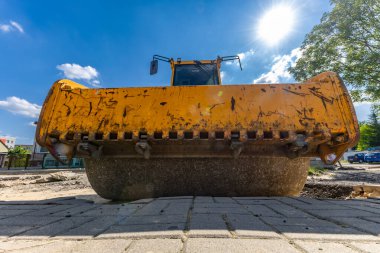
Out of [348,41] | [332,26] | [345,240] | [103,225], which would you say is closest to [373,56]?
[348,41]

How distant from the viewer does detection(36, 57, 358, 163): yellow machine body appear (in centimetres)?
214

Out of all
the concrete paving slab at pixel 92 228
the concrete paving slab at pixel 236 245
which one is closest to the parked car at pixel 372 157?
the concrete paving slab at pixel 236 245

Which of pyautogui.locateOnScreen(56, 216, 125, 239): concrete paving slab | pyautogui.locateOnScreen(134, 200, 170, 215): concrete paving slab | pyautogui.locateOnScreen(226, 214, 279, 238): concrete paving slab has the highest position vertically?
pyautogui.locateOnScreen(134, 200, 170, 215): concrete paving slab

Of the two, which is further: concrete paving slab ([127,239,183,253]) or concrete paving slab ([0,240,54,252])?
concrete paving slab ([0,240,54,252])

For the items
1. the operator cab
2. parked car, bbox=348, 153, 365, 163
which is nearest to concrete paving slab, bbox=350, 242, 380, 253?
the operator cab

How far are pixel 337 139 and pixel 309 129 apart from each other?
0.27 m

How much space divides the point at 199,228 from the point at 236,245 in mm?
309

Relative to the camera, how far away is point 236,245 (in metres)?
1.15

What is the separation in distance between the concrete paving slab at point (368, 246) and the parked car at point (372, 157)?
31.4 m

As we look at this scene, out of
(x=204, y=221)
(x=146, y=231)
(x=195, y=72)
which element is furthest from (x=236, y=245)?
(x=195, y=72)

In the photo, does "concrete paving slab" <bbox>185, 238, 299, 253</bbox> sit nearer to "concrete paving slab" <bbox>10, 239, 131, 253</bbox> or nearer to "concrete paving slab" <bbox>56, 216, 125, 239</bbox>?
"concrete paving slab" <bbox>10, 239, 131, 253</bbox>

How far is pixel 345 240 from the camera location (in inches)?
48.8

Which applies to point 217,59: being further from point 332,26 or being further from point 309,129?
point 332,26

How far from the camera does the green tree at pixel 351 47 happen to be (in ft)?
42.8
